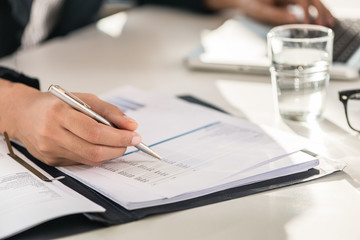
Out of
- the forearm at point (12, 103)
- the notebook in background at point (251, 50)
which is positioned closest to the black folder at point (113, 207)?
the forearm at point (12, 103)

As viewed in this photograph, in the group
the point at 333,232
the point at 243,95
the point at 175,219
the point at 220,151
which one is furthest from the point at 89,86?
the point at 333,232

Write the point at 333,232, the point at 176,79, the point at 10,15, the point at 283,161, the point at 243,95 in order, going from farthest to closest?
the point at 10,15, the point at 176,79, the point at 243,95, the point at 283,161, the point at 333,232

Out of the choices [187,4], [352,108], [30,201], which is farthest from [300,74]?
[187,4]

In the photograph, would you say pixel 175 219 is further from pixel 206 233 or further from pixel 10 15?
pixel 10 15

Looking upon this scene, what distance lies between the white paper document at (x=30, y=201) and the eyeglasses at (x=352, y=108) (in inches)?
18.9

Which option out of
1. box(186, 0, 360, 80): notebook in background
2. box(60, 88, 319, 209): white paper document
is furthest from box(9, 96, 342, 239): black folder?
box(186, 0, 360, 80): notebook in background

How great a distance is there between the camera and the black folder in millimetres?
619

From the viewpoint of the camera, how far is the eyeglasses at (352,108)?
0.89 m

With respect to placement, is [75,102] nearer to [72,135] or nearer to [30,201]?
[72,135]

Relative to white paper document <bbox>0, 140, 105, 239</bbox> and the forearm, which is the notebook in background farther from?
white paper document <bbox>0, 140, 105, 239</bbox>

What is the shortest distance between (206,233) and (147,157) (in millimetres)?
192

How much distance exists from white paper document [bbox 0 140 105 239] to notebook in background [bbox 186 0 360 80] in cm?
59

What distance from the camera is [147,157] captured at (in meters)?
0.76

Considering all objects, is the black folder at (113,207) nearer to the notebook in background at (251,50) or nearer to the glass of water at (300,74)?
the glass of water at (300,74)
